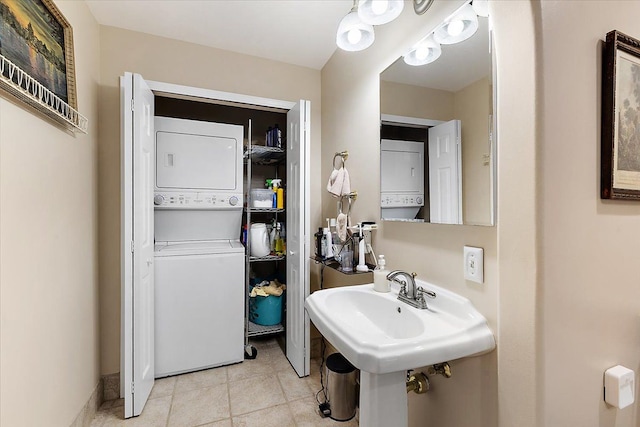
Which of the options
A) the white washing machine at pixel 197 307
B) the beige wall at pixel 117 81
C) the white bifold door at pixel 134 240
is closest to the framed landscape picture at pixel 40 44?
the white bifold door at pixel 134 240

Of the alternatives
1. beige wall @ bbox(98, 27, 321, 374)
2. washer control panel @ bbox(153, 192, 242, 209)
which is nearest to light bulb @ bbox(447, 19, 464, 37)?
beige wall @ bbox(98, 27, 321, 374)

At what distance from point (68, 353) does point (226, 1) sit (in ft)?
7.39

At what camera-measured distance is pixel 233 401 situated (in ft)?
6.39

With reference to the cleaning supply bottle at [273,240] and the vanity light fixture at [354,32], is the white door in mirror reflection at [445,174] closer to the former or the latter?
the vanity light fixture at [354,32]

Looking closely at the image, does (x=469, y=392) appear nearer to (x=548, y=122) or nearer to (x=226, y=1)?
(x=548, y=122)

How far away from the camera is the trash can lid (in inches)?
71.5

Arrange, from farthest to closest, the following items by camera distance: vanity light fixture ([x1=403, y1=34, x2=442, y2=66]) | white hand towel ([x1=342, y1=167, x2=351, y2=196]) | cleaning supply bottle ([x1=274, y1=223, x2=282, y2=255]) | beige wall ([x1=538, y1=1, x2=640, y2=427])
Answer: cleaning supply bottle ([x1=274, y1=223, x2=282, y2=255]), white hand towel ([x1=342, y1=167, x2=351, y2=196]), vanity light fixture ([x1=403, y1=34, x2=442, y2=66]), beige wall ([x1=538, y1=1, x2=640, y2=427])

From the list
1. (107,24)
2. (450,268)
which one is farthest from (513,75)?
(107,24)

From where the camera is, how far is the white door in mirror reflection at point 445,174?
47.3 inches

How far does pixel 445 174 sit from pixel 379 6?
33.5 inches

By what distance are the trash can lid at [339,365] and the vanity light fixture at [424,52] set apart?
1817 millimetres

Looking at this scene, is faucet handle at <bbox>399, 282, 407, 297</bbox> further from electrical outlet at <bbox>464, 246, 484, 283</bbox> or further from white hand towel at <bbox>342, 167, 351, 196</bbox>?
white hand towel at <bbox>342, 167, 351, 196</bbox>

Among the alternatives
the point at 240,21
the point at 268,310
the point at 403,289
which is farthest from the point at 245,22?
the point at 268,310

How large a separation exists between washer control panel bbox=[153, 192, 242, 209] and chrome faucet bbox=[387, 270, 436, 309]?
1713 mm
